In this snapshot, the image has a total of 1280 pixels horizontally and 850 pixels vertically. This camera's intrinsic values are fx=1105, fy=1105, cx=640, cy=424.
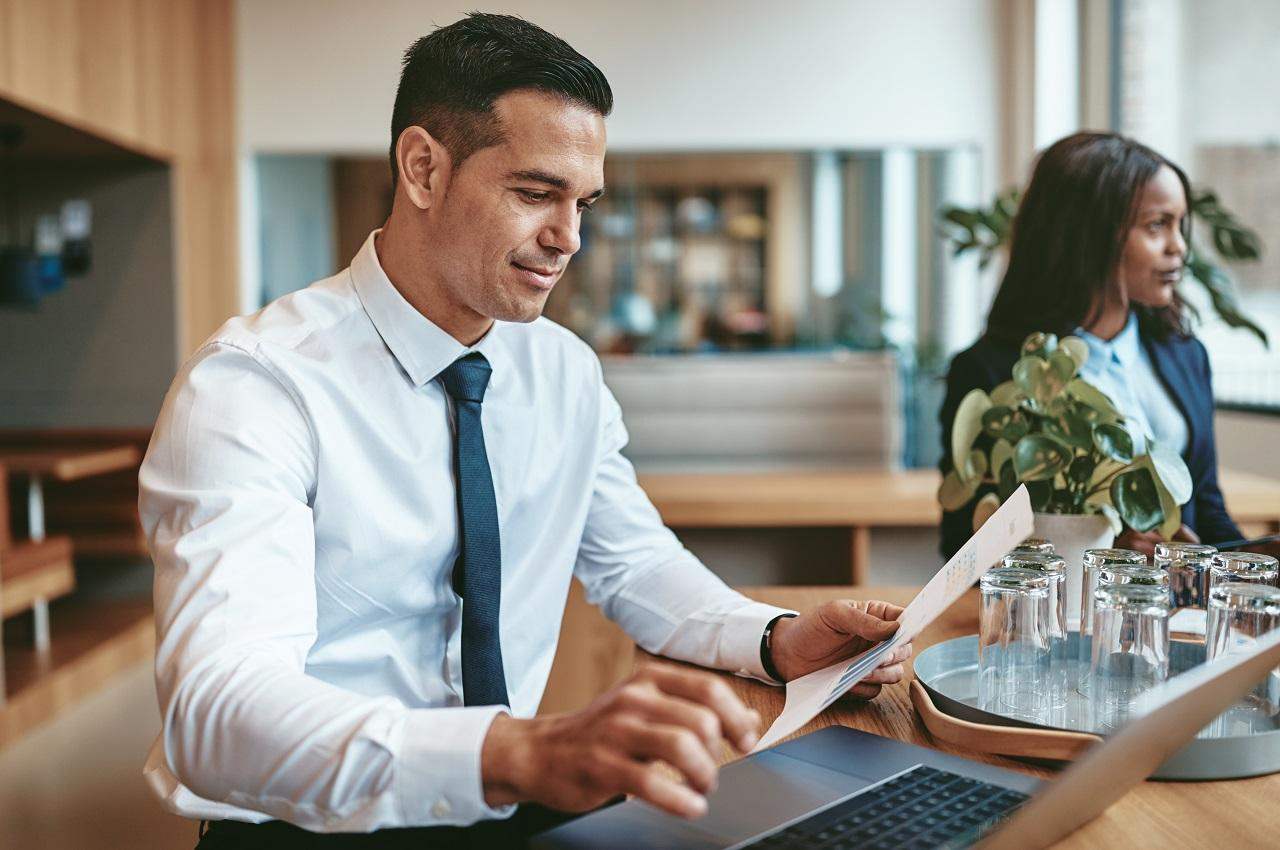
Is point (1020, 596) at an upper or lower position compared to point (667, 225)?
lower

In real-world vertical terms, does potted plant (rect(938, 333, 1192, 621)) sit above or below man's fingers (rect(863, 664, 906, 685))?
above

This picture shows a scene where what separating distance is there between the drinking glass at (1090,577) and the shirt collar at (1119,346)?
91 cm

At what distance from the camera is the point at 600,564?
135 cm

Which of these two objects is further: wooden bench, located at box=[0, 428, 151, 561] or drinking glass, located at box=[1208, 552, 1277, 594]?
wooden bench, located at box=[0, 428, 151, 561]

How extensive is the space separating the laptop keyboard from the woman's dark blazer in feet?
3.21

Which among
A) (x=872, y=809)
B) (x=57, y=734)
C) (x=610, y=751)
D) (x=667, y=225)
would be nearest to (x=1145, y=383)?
(x=872, y=809)

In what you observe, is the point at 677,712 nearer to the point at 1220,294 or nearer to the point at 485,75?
the point at 485,75

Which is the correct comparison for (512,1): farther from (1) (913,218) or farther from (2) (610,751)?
(2) (610,751)

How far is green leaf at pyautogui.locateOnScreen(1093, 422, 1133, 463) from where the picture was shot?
3.56ft

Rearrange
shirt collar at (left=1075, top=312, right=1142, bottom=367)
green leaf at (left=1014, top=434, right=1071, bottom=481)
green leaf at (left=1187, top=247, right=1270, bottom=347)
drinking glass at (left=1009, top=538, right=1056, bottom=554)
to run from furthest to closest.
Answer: green leaf at (left=1187, top=247, right=1270, bottom=347) < shirt collar at (left=1075, top=312, right=1142, bottom=367) < green leaf at (left=1014, top=434, right=1071, bottom=481) < drinking glass at (left=1009, top=538, right=1056, bottom=554)

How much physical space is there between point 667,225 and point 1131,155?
7.61 metres

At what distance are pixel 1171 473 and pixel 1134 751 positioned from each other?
21.7 inches

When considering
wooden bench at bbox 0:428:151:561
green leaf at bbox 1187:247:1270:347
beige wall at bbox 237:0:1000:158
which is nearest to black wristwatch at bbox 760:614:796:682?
green leaf at bbox 1187:247:1270:347

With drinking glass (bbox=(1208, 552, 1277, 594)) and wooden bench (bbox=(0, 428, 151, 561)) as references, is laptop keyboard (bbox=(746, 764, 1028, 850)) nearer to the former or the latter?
drinking glass (bbox=(1208, 552, 1277, 594))
